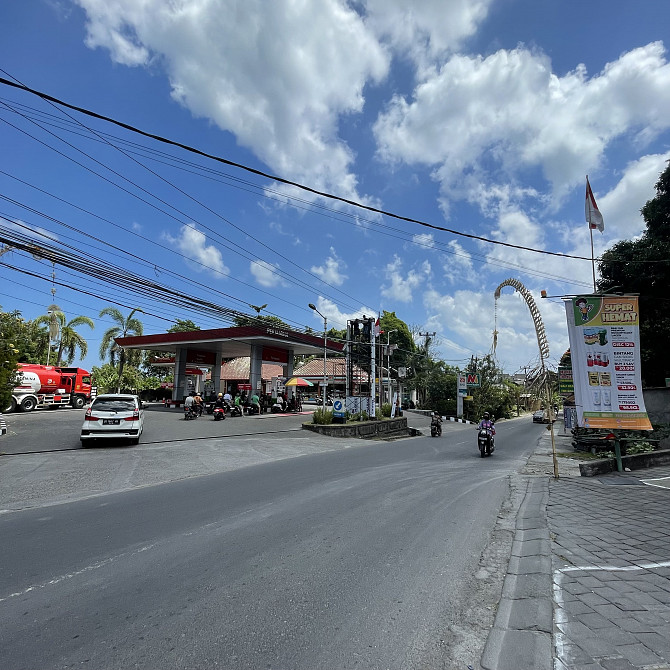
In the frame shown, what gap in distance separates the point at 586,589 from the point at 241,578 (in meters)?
3.15

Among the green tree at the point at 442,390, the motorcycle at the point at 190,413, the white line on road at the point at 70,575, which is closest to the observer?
the white line on road at the point at 70,575

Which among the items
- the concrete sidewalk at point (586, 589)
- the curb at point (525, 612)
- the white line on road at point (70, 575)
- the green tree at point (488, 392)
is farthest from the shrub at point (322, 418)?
the green tree at point (488, 392)

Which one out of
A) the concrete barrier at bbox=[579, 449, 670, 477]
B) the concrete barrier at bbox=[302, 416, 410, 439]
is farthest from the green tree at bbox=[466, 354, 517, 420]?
the concrete barrier at bbox=[579, 449, 670, 477]

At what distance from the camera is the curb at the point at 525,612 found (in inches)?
118

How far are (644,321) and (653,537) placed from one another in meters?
16.3

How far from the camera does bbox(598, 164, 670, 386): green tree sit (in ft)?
58.8

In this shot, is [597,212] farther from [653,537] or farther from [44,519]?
[44,519]

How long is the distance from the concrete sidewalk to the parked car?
1234 centimetres

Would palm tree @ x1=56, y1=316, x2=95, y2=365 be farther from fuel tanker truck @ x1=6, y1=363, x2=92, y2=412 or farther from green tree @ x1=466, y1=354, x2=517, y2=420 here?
green tree @ x1=466, y1=354, x2=517, y2=420

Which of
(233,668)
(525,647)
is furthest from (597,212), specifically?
(233,668)

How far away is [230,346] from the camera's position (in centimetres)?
3231

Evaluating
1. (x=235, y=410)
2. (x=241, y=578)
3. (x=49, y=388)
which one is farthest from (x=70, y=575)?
(x=49, y=388)

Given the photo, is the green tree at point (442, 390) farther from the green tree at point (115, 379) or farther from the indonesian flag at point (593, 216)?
the indonesian flag at point (593, 216)

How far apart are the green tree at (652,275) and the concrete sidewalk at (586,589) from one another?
1335 cm
